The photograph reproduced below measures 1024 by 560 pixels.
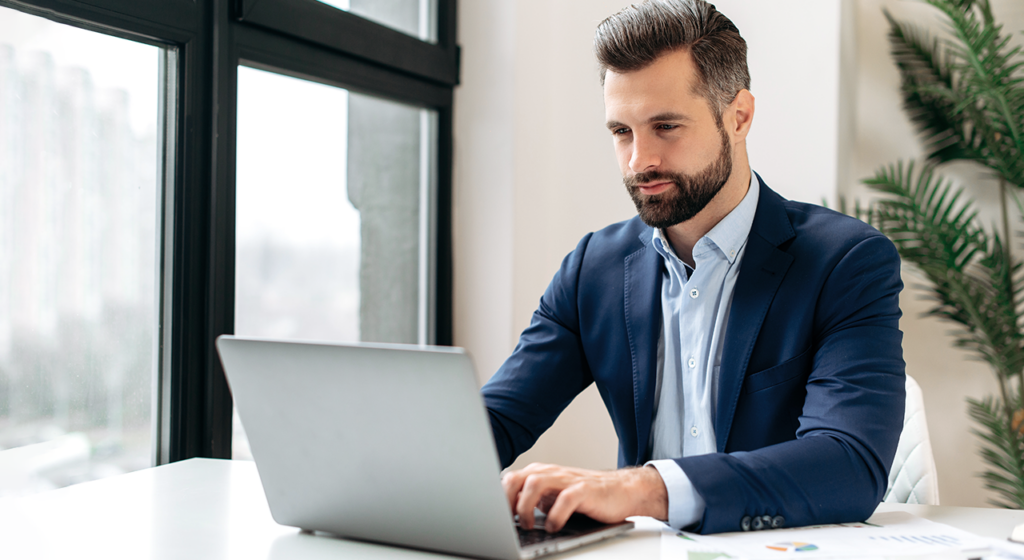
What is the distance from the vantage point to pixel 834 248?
4.09 feet

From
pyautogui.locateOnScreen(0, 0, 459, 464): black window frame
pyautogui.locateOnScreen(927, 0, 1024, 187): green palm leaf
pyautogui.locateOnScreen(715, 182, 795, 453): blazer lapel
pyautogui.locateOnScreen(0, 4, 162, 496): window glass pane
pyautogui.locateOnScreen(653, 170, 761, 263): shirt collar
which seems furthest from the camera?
pyautogui.locateOnScreen(927, 0, 1024, 187): green palm leaf

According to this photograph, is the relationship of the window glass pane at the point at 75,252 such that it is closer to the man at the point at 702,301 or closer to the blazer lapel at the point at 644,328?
the man at the point at 702,301

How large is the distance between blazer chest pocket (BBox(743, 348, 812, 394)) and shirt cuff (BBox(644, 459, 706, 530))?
1.32ft

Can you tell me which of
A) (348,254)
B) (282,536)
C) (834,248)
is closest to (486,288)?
(348,254)

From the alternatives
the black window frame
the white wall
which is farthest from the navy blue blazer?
the white wall

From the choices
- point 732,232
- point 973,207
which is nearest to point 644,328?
point 732,232

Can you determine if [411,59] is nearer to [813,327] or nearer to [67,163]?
[67,163]

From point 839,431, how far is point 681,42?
66cm

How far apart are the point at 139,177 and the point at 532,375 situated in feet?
3.09

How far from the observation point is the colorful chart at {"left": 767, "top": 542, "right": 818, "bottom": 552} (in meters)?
0.81

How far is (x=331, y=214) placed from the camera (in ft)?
7.52

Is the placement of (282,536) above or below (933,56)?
below

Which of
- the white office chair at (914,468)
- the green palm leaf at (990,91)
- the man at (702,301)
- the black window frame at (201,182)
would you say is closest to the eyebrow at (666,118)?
the man at (702,301)

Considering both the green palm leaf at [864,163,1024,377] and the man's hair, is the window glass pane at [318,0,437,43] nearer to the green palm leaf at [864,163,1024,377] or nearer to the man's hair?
the man's hair
